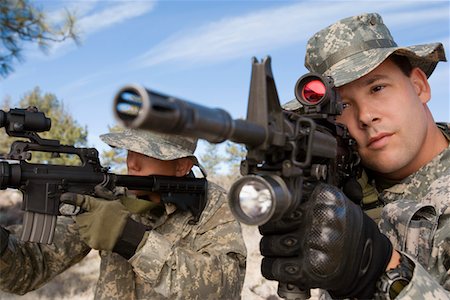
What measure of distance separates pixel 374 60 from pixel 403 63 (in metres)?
0.28

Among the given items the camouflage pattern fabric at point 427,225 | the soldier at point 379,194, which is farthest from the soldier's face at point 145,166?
the camouflage pattern fabric at point 427,225

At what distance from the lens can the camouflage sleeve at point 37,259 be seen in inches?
129

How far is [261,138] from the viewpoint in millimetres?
1348

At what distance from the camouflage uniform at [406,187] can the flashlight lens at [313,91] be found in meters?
0.20

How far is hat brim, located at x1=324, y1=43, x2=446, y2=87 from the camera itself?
7.22 ft

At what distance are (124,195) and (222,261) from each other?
0.83 meters

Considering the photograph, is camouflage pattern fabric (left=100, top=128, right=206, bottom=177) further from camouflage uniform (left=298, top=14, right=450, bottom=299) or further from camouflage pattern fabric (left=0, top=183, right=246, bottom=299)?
camouflage uniform (left=298, top=14, right=450, bottom=299)

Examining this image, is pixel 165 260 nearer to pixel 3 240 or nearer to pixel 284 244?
pixel 3 240

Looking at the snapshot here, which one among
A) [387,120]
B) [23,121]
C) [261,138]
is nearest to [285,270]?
[261,138]

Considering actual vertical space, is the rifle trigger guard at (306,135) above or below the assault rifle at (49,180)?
above

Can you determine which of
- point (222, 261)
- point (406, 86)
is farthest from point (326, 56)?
point (222, 261)

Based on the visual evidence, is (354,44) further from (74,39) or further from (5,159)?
(74,39)

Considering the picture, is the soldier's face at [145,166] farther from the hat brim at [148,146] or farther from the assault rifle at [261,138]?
the assault rifle at [261,138]

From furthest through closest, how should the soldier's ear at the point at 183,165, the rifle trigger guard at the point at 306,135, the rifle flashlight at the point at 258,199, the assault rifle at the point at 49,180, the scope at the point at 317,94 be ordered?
1. the soldier's ear at the point at 183,165
2. the assault rifle at the point at 49,180
3. the scope at the point at 317,94
4. the rifle trigger guard at the point at 306,135
5. the rifle flashlight at the point at 258,199
